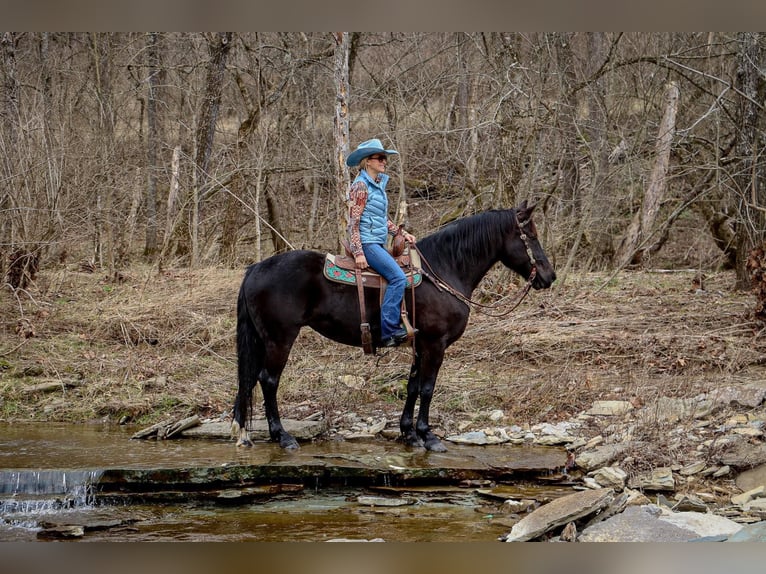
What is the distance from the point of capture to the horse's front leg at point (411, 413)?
27.1 feet

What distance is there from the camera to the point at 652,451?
25.2 feet

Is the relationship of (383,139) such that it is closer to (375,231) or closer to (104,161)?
(104,161)

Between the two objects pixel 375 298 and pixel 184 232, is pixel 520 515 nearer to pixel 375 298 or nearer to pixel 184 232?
pixel 375 298

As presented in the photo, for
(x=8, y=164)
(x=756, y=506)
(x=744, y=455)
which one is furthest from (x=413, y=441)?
(x=8, y=164)

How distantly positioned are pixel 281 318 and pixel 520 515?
299 cm

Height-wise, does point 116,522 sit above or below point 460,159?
below

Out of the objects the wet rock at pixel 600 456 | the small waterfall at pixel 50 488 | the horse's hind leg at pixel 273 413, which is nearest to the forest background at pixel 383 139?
the horse's hind leg at pixel 273 413

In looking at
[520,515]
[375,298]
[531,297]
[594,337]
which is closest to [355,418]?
[375,298]

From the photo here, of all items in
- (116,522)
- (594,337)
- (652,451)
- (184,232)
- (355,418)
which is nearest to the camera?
(116,522)

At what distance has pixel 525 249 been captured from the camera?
839 cm

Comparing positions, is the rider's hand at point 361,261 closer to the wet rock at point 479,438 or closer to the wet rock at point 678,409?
the wet rock at point 479,438

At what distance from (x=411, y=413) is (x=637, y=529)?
298 centimetres

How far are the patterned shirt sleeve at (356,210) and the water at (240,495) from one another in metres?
2.01

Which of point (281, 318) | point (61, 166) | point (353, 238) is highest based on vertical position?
point (61, 166)
